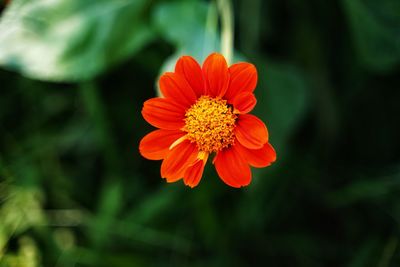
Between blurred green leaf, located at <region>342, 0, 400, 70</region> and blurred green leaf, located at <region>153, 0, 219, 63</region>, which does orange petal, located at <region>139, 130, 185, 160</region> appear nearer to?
blurred green leaf, located at <region>153, 0, 219, 63</region>

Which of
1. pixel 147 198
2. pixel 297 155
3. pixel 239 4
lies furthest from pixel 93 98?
pixel 297 155

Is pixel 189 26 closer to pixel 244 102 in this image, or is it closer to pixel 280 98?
pixel 280 98

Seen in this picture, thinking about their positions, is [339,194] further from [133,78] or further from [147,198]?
[133,78]

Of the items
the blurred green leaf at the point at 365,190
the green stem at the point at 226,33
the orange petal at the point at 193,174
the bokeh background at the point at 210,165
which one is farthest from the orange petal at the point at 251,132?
the blurred green leaf at the point at 365,190

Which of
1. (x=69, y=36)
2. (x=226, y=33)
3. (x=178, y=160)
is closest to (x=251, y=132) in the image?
(x=178, y=160)

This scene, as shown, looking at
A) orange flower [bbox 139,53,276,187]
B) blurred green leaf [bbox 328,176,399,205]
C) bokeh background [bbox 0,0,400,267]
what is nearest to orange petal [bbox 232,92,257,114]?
orange flower [bbox 139,53,276,187]

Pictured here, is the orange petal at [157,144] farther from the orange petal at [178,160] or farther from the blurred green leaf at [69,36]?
the blurred green leaf at [69,36]
